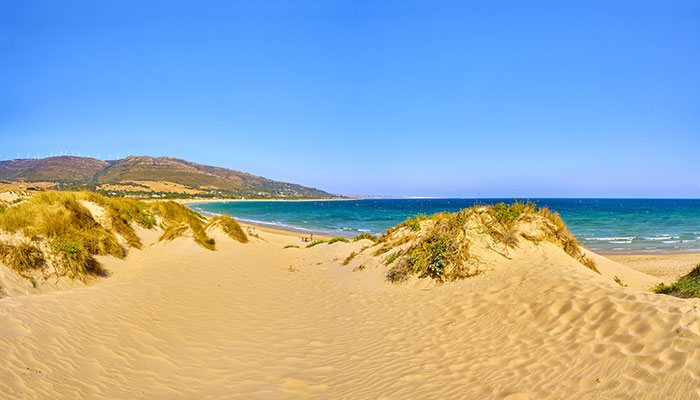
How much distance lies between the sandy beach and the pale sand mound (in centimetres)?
2

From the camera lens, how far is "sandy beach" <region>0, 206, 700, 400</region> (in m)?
3.84

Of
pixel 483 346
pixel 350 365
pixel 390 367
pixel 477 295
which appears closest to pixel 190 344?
pixel 350 365

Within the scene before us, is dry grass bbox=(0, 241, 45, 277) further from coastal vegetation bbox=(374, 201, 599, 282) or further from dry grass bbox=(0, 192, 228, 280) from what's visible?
coastal vegetation bbox=(374, 201, 599, 282)

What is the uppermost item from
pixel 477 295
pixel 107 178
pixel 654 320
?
pixel 107 178

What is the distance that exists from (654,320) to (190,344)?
6.88m

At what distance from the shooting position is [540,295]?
6262 millimetres

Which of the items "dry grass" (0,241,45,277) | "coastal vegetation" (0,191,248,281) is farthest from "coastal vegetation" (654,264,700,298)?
"dry grass" (0,241,45,277)

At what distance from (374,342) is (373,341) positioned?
6cm

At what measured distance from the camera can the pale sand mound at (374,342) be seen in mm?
3838

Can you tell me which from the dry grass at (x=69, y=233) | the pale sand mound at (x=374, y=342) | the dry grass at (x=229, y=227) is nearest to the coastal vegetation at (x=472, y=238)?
the pale sand mound at (x=374, y=342)

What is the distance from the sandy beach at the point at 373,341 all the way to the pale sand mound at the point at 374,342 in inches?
0.9

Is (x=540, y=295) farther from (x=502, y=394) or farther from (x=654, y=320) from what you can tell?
(x=502, y=394)

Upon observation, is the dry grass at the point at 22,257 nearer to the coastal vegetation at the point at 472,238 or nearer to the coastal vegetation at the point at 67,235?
the coastal vegetation at the point at 67,235

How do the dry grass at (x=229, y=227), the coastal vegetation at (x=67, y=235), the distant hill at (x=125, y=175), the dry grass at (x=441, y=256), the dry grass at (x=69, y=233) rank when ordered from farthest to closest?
the distant hill at (x=125, y=175), the dry grass at (x=229, y=227), the dry grass at (x=441, y=256), the dry grass at (x=69, y=233), the coastal vegetation at (x=67, y=235)
